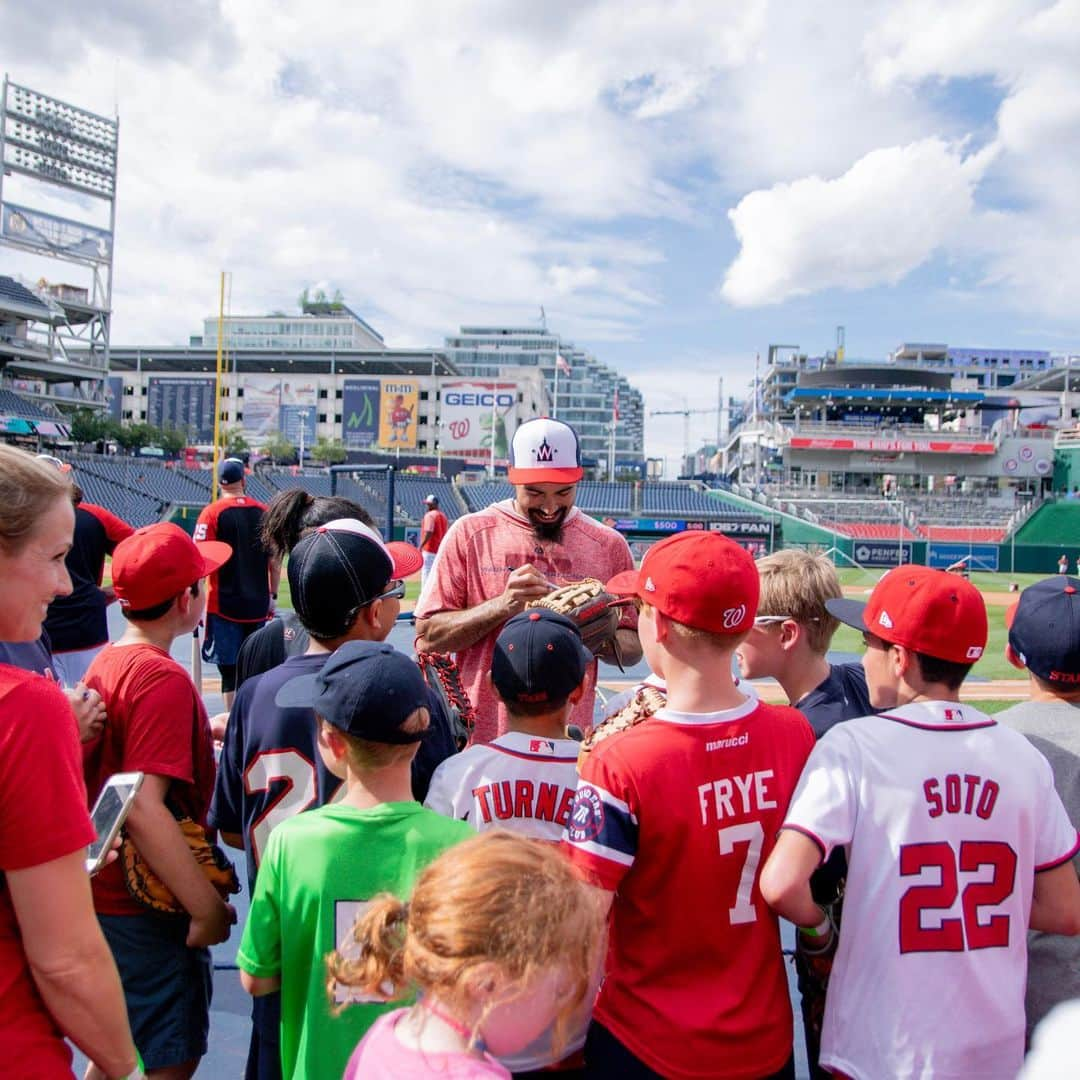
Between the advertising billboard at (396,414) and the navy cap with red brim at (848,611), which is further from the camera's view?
the advertising billboard at (396,414)

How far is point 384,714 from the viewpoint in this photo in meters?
1.91

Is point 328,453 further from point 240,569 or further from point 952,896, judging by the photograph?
point 952,896

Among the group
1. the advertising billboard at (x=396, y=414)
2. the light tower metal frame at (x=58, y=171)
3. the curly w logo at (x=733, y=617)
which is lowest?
the curly w logo at (x=733, y=617)

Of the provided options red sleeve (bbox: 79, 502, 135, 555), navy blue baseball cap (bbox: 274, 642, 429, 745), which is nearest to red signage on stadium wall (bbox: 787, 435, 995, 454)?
red sleeve (bbox: 79, 502, 135, 555)

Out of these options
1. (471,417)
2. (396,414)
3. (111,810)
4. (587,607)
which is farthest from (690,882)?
(396,414)

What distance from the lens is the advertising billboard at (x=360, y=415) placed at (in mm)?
75500

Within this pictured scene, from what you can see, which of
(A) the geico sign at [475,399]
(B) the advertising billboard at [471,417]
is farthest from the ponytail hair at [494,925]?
(A) the geico sign at [475,399]

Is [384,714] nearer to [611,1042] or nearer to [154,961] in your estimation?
[611,1042]

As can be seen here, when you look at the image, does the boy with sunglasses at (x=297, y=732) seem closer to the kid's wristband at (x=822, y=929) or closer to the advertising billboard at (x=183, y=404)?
the kid's wristband at (x=822, y=929)

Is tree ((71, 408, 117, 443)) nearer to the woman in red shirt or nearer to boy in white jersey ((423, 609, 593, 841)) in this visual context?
boy in white jersey ((423, 609, 593, 841))

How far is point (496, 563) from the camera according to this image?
3238 millimetres

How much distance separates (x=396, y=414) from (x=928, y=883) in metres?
76.2

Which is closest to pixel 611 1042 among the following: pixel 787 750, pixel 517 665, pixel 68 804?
pixel 787 750

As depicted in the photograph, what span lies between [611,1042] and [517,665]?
930mm
